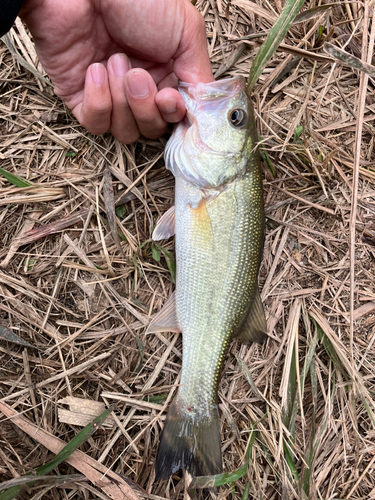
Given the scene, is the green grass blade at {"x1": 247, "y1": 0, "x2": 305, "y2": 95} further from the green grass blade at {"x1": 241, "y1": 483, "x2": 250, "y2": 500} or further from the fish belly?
the green grass blade at {"x1": 241, "y1": 483, "x2": 250, "y2": 500}

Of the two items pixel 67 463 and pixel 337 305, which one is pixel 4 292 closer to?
pixel 67 463

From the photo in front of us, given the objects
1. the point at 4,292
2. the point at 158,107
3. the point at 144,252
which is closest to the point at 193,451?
the point at 144,252

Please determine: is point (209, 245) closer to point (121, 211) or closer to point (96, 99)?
point (121, 211)

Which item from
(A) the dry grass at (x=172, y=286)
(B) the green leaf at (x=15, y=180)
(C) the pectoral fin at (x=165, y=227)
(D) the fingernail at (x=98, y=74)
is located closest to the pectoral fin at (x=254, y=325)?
(A) the dry grass at (x=172, y=286)

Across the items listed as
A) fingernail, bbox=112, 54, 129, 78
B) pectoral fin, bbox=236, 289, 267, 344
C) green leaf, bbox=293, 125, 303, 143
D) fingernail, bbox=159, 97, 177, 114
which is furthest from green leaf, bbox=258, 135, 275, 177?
fingernail, bbox=112, 54, 129, 78

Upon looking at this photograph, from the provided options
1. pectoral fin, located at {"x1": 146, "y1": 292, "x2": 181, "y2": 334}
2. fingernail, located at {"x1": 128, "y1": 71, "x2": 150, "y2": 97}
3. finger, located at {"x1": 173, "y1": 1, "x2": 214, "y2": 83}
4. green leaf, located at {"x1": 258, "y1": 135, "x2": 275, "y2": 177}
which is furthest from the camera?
green leaf, located at {"x1": 258, "y1": 135, "x2": 275, "y2": 177}

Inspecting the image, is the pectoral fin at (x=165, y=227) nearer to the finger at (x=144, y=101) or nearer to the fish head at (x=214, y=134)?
the fish head at (x=214, y=134)
